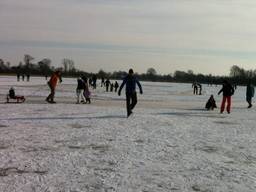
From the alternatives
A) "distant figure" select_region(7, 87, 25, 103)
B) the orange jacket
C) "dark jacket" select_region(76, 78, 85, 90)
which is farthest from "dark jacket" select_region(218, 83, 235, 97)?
"distant figure" select_region(7, 87, 25, 103)

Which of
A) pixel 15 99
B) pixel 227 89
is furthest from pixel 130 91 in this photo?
pixel 15 99

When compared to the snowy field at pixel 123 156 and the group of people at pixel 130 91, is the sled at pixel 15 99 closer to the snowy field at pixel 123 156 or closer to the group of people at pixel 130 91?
the group of people at pixel 130 91

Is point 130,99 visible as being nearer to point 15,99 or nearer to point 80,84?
point 80,84

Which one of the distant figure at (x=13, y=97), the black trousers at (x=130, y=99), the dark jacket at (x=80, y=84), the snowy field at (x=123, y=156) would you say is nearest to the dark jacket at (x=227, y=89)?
the black trousers at (x=130, y=99)

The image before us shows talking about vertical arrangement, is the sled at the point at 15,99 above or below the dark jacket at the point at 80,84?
below

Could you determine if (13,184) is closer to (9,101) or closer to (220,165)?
(220,165)

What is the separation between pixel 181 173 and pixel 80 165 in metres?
1.89

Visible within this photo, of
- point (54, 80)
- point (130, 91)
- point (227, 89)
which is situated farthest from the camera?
point (54, 80)

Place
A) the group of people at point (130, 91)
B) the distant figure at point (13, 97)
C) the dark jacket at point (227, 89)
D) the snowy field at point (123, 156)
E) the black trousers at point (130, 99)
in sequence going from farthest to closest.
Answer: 1. the distant figure at point (13, 97)
2. the dark jacket at point (227, 89)
3. the group of people at point (130, 91)
4. the black trousers at point (130, 99)
5. the snowy field at point (123, 156)

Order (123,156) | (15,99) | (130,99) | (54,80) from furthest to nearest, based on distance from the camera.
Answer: (15,99), (54,80), (130,99), (123,156)

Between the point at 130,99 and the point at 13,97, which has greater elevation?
the point at 130,99

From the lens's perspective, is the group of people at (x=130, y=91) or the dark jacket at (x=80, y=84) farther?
the dark jacket at (x=80, y=84)

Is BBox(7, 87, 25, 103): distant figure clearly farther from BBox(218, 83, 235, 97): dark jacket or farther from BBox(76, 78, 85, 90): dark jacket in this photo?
BBox(218, 83, 235, 97): dark jacket

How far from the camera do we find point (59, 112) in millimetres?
21141
